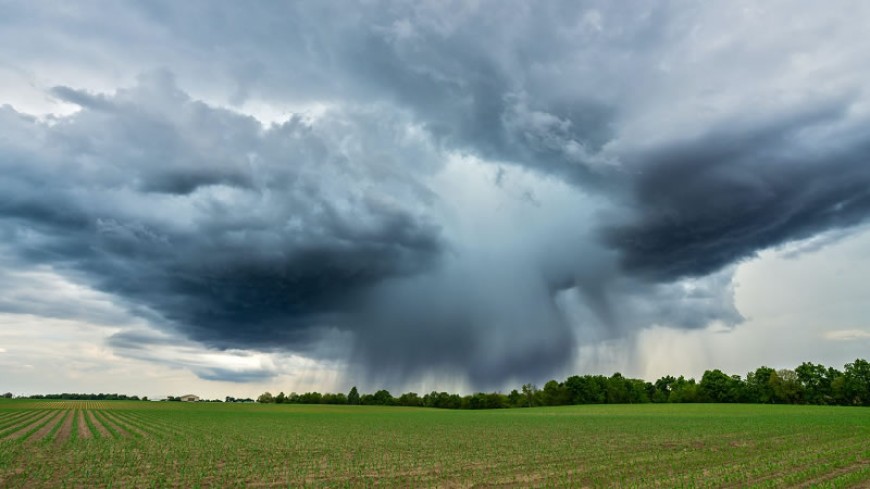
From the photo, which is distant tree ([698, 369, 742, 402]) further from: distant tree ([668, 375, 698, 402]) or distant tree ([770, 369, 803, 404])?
distant tree ([770, 369, 803, 404])

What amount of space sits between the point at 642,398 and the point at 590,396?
19482 mm

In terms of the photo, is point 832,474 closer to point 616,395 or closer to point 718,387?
point 718,387

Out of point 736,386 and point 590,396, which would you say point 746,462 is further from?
point 590,396

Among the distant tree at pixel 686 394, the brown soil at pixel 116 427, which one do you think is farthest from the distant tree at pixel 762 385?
the brown soil at pixel 116 427

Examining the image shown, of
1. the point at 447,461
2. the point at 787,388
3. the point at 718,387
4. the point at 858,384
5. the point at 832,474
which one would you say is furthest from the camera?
the point at 718,387

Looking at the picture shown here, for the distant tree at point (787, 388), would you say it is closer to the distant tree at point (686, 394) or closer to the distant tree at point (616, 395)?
the distant tree at point (686, 394)

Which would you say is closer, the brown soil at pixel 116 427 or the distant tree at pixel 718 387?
the brown soil at pixel 116 427

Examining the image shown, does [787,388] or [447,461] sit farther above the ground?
[787,388]

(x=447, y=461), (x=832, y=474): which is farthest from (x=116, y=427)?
(x=832, y=474)

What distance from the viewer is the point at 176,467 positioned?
30.0 meters

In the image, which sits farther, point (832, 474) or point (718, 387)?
point (718, 387)

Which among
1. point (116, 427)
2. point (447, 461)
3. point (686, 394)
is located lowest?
point (447, 461)

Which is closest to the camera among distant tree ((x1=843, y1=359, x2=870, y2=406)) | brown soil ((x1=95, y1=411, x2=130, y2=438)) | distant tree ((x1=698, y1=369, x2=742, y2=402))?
brown soil ((x1=95, y1=411, x2=130, y2=438))

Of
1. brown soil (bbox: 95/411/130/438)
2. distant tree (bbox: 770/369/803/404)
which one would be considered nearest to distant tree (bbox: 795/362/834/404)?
distant tree (bbox: 770/369/803/404)
